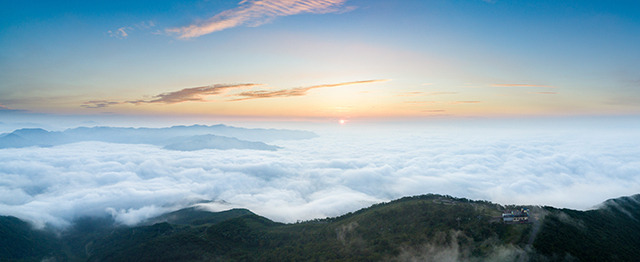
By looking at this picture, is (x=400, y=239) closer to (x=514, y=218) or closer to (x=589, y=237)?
(x=514, y=218)

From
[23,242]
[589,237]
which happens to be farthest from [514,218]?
[23,242]

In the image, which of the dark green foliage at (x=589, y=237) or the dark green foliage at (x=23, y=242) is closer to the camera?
the dark green foliage at (x=589, y=237)

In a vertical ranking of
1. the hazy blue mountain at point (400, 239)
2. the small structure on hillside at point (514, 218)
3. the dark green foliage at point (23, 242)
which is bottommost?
the dark green foliage at point (23, 242)

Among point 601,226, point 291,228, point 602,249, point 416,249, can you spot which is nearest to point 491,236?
point 416,249

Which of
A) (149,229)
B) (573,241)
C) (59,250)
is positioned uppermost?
(573,241)

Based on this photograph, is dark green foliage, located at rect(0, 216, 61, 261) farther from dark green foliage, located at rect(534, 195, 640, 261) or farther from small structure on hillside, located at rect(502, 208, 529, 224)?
dark green foliage, located at rect(534, 195, 640, 261)

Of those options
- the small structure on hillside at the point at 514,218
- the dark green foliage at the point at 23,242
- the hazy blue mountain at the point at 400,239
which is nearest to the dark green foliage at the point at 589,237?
the hazy blue mountain at the point at 400,239

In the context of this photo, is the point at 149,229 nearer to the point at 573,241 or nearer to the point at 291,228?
the point at 291,228

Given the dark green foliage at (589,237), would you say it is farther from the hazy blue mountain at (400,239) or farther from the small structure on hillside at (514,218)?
the small structure on hillside at (514,218)
